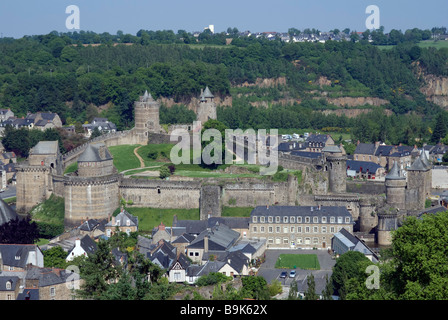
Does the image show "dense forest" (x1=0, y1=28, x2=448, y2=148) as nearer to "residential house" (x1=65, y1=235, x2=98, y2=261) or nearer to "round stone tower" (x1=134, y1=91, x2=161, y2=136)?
"round stone tower" (x1=134, y1=91, x2=161, y2=136)

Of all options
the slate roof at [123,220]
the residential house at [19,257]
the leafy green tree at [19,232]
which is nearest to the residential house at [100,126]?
the leafy green tree at [19,232]

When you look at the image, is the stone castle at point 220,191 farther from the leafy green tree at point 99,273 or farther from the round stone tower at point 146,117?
the leafy green tree at point 99,273

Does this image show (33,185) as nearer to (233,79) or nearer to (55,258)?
(55,258)

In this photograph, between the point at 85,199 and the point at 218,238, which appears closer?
the point at 218,238

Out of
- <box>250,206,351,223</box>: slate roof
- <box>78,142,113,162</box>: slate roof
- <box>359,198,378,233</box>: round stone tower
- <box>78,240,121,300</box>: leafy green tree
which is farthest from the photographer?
<box>78,142,113,162</box>: slate roof

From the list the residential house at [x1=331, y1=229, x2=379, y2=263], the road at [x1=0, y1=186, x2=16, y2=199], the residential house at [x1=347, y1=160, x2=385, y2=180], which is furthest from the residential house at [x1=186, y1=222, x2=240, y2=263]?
the road at [x1=0, y1=186, x2=16, y2=199]

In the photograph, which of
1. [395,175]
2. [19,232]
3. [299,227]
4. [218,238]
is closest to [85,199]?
[19,232]

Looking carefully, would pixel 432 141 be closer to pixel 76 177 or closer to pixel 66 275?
pixel 76 177
